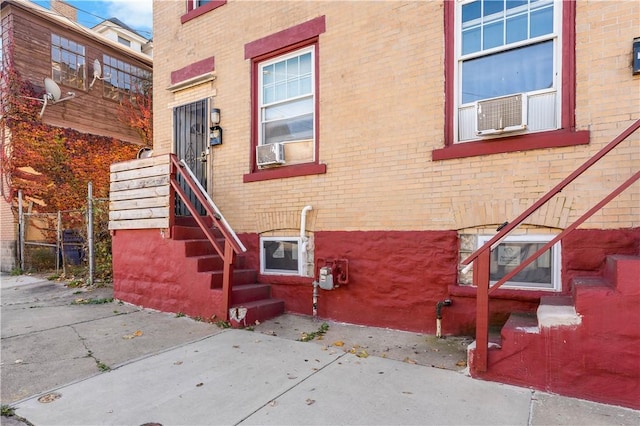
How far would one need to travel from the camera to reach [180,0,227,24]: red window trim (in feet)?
22.4

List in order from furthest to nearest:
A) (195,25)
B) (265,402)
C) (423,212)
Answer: (195,25), (423,212), (265,402)

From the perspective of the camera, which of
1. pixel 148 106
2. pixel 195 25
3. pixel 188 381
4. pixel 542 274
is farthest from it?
pixel 148 106

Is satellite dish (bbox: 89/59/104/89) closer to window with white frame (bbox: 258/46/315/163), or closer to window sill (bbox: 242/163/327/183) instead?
window with white frame (bbox: 258/46/315/163)

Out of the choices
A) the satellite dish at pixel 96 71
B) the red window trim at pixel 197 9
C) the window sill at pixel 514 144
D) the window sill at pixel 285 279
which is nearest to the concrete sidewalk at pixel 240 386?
the window sill at pixel 285 279

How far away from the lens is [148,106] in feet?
50.7

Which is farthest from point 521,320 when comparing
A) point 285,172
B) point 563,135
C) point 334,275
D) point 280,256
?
point 285,172

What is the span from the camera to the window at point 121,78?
14.3m


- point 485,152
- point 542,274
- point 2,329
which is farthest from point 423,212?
point 2,329

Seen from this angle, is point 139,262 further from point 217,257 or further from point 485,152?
point 485,152

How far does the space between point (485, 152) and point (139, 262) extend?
5.31 metres

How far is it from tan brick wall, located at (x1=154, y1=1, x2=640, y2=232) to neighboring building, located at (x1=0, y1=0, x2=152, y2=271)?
25.8 feet

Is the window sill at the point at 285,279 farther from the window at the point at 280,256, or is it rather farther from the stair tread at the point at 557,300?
the stair tread at the point at 557,300

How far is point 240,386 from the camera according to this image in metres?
3.34

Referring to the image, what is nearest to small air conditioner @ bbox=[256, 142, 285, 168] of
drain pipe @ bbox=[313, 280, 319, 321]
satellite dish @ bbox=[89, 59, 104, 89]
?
drain pipe @ bbox=[313, 280, 319, 321]
